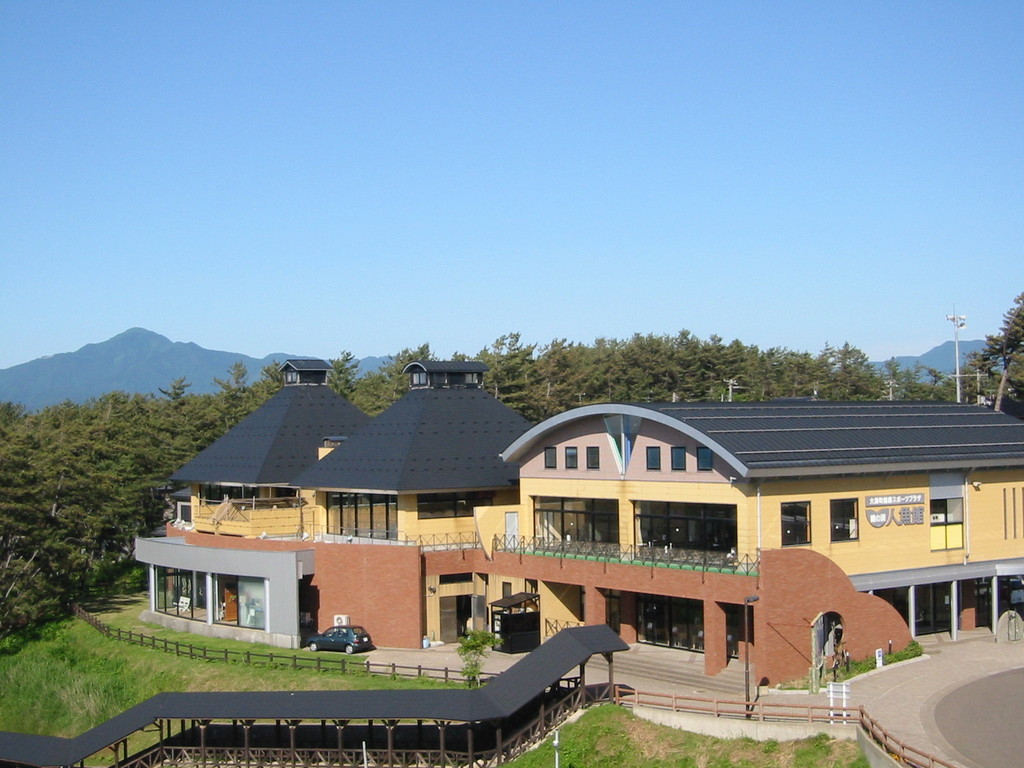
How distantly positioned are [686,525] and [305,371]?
2446 centimetres

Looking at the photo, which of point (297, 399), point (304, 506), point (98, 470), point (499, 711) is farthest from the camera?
point (98, 470)

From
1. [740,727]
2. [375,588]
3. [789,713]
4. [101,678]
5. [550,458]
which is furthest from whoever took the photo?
[101,678]

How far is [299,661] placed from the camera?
41.6 meters

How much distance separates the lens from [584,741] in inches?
1228

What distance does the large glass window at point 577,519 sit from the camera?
139 ft

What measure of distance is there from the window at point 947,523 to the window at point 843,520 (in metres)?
3.86

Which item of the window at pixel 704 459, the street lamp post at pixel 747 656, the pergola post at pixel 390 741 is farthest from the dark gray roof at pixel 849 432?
the pergola post at pixel 390 741

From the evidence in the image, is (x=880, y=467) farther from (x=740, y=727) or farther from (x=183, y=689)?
(x=183, y=689)

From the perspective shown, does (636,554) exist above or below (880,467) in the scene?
below

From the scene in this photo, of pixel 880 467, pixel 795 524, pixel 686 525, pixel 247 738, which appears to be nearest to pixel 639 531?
pixel 686 525

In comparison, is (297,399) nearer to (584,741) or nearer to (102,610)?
(102,610)

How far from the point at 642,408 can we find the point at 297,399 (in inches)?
863

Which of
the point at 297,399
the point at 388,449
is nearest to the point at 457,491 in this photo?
the point at 388,449

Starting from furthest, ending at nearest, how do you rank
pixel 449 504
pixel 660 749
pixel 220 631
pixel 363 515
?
pixel 220 631, pixel 363 515, pixel 449 504, pixel 660 749
